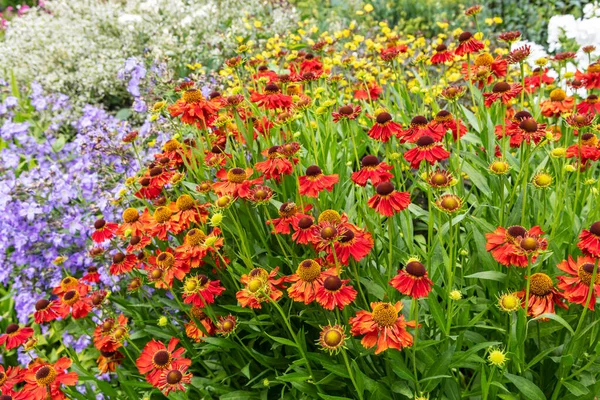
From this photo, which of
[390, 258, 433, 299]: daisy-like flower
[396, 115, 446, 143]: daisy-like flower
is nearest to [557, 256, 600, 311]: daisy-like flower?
[390, 258, 433, 299]: daisy-like flower

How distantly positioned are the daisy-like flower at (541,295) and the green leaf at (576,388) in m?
0.23

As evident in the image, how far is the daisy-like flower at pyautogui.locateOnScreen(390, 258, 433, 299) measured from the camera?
4.19 ft

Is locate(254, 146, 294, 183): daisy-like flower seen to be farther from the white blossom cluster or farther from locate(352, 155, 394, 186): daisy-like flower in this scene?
the white blossom cluster

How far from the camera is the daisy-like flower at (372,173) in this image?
152 cm

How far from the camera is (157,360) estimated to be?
1.63 meters

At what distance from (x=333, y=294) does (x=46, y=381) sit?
1034mm

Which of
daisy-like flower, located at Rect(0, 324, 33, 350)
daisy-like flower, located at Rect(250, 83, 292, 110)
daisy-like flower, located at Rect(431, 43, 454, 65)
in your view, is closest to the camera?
daisy-like flower, located at Rect(0, 324, 33, 350)

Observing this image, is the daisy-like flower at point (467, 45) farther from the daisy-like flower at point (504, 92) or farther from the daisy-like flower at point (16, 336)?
the daisy-like flower at point (16, 336)

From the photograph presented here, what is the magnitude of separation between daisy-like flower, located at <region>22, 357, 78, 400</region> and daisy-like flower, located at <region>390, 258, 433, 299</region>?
3.86ft

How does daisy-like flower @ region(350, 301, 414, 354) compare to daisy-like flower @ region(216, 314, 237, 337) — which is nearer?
daisy-like flower @ region(350, 301, 414, 354)

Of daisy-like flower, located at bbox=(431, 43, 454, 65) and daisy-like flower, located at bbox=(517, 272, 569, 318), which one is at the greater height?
daisy-like flower, located at bbox=(431, 43, 454, 65)

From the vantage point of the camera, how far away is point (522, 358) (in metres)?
1.46

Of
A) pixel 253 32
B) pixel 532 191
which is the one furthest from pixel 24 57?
pixel 532 191

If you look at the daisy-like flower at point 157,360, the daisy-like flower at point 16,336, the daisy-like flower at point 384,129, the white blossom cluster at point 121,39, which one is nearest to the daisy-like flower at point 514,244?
the daisy-like flower at point 384,129
